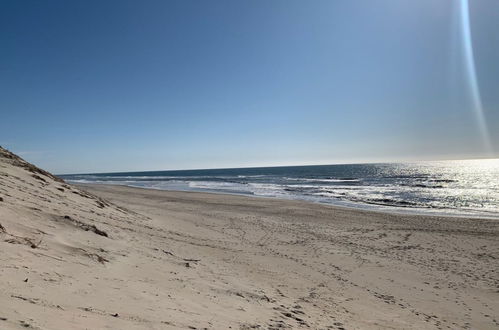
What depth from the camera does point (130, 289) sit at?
502cm

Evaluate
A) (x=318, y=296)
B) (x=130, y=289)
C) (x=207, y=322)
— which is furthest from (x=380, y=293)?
(x=130, y=289)

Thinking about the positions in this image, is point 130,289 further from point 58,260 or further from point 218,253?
point 218,253

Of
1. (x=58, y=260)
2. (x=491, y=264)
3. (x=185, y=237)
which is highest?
(x=58, y=260)

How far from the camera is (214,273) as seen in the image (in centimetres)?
739

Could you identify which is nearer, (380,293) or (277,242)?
(380,293)

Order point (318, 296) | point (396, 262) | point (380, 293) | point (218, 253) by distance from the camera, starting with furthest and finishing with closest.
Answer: point (396, 262) → point (218, 253) → point (380, 293) → point (318, 296)

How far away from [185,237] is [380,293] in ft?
22.2

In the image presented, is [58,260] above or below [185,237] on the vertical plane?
above

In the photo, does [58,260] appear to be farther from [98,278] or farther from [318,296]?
[318,296]

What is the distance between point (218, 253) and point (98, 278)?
5.09 m

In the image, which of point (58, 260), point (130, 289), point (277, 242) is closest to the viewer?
point (130, 289)

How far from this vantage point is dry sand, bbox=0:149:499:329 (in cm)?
422

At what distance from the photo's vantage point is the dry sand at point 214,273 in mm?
4223

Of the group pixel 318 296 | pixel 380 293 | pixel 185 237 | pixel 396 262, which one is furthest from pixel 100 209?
pixel 396 262
